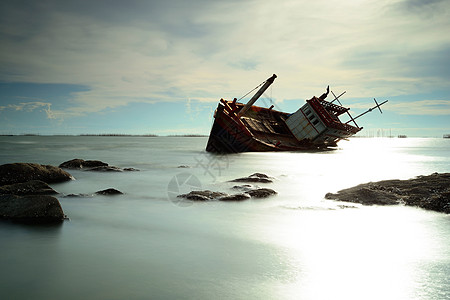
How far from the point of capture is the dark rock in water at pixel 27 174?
42.4 feet

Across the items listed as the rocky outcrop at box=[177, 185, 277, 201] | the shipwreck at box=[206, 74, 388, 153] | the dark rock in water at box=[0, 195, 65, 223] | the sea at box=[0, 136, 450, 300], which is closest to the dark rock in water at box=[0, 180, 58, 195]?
the sea at box=[0, 136, 450, 300]

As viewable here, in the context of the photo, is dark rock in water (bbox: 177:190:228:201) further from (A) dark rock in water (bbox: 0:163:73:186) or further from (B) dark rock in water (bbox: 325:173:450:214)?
(A) dark rock in water (bbox: 0:163:73:186)

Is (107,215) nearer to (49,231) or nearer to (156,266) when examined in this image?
(49,231)

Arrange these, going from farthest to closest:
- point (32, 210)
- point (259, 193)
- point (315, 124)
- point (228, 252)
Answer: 1. point (315, 124)
2. point (259, 193)
3. point (32, 210)
4. point (228, 252)

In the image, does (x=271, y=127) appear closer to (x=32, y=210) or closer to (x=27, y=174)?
(x=27, y=174)

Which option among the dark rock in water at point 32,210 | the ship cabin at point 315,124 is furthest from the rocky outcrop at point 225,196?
the ship cabin at point 315,124

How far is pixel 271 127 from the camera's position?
43.2m

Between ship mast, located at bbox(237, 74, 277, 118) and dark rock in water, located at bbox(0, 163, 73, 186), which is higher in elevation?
ship mast, located at bbox(237, 74, 277, 118)

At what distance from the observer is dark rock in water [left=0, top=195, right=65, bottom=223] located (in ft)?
27.1

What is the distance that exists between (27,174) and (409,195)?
48.7 ft

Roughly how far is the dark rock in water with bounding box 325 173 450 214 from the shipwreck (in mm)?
21330

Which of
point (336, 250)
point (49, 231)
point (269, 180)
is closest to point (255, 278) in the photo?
point (336, 250)

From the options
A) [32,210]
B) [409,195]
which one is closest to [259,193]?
[409,195]

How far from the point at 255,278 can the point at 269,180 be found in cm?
1085
